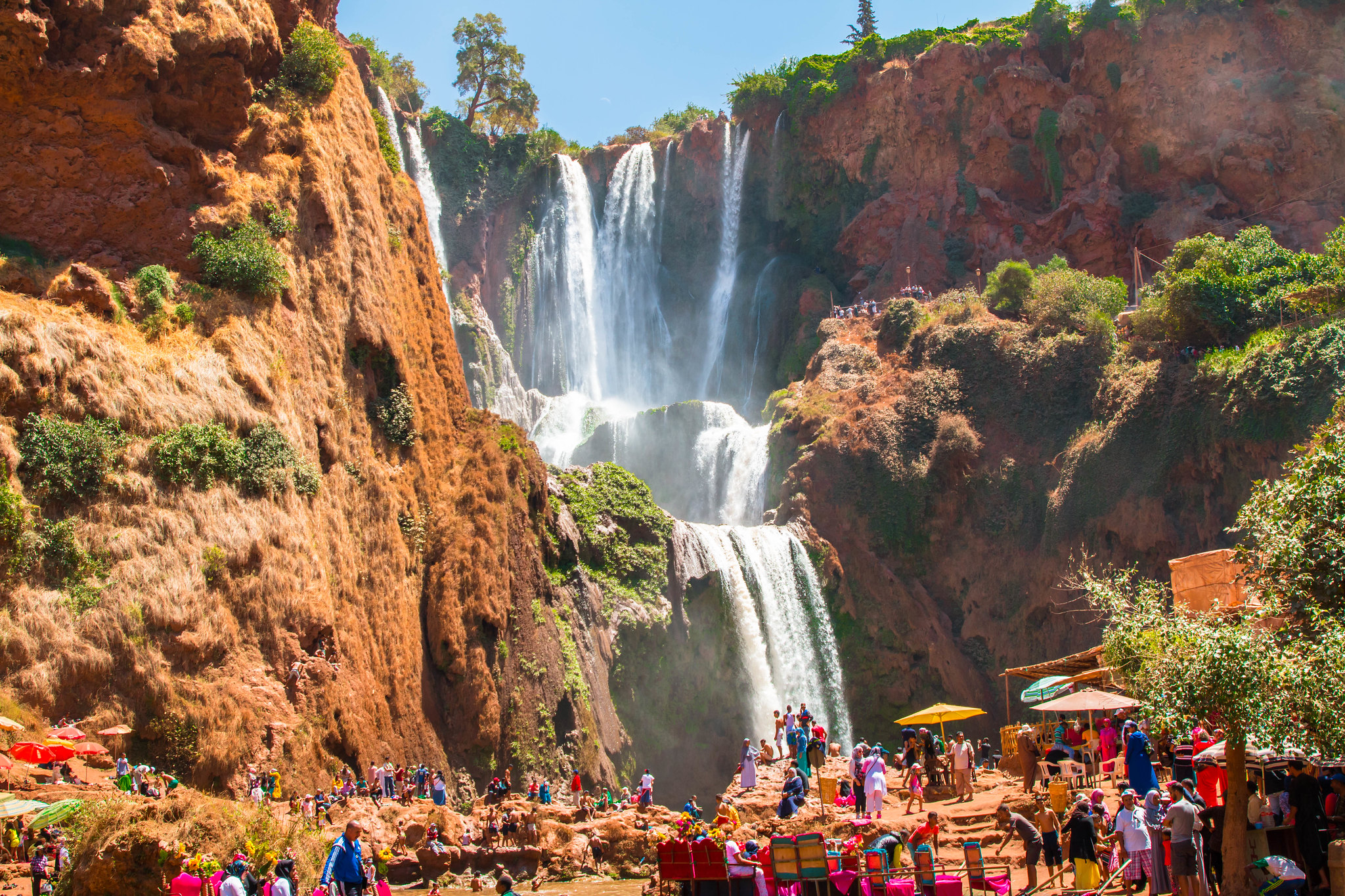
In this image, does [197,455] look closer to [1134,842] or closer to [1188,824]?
[1134,842]

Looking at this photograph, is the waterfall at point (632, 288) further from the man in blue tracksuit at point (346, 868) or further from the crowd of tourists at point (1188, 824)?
the man in blue tracksuit at point (346, 868)

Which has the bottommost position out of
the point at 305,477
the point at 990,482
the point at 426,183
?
the point at 305,477

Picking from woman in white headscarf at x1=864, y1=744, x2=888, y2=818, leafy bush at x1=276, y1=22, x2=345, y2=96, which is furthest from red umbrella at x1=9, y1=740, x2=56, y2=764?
leafy bush at x1=276, y1=22, x2=345, y2=96

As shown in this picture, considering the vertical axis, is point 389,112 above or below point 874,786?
above

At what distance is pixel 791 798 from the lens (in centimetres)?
2095

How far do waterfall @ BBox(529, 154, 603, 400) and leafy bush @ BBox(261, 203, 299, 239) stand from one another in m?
35.5

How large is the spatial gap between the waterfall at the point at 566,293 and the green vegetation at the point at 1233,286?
32179 mm

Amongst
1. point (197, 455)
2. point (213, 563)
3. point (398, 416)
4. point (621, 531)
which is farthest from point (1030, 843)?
point (621, 531)

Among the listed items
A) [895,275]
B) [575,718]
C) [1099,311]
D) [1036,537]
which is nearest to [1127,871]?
[575,718]

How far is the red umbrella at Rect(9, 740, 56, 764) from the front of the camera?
1516cm

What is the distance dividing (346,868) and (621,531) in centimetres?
2448

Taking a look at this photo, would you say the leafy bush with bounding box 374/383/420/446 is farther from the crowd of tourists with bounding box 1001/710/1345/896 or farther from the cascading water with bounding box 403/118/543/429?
the cascading water with bounding box 403/118/543/429

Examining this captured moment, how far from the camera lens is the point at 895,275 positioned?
5328cm

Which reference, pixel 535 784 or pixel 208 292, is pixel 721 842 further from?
pixel 208 292
